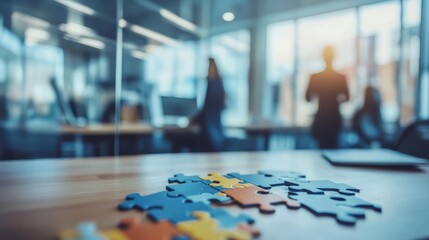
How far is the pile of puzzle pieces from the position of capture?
1.29ft

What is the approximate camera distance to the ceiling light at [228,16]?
6951 mm

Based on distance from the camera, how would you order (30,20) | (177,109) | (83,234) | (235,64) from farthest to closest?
1. (235,64)
2. (30,20)
3. (177,109)
4. (83,234)

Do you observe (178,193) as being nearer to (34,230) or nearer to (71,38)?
(34,230)

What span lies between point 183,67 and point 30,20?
2.95 meters

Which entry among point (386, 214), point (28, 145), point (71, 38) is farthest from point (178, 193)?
point (71, 38)

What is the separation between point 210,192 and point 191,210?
12cm

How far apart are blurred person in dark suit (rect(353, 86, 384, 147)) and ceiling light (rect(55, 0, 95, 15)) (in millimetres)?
4284

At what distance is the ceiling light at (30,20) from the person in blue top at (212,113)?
3492 millimetres

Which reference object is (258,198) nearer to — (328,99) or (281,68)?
(328,99)

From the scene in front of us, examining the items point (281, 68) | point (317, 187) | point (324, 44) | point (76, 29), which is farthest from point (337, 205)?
point (281, 68)

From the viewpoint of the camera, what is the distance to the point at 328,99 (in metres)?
3.36

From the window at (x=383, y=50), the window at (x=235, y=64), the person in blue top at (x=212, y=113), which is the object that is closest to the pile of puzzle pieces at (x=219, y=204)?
the person in blue top at (x=212, y=113)

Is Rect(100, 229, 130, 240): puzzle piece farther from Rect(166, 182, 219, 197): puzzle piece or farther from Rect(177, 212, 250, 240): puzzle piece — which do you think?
Rect(166, 182, 219, 197): puzzle piece

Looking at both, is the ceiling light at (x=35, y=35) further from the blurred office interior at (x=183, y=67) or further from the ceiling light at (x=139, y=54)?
the ceiling light at (x=139, y=54)
